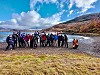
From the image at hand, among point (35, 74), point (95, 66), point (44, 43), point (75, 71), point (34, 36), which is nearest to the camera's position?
point (35, 74)

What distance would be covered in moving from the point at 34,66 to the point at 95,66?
5774mm

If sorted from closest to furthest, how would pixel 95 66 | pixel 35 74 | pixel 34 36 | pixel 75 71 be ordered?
pixel 35 74
pixel 75 71
pixel 95 66
pixel 34 36

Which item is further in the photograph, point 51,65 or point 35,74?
point 51,65

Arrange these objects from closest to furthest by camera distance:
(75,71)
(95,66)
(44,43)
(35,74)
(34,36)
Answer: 1. (35,74)
2. (75,71)
3. (95,66)
4. (34,36)
5. (44,43)

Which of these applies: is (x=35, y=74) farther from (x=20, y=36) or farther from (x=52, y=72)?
(x=20, y=36)

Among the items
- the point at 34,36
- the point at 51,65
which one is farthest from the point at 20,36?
the point at 51,65

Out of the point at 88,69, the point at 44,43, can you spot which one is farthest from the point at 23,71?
the point at 44,43

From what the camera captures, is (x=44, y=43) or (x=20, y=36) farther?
(x=44, y=43)

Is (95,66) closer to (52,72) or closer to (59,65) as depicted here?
(59,65)

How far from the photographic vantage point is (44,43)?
143 ft

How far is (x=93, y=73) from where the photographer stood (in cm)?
1858

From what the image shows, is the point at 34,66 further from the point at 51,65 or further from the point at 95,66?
the point at 95,66

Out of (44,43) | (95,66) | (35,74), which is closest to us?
(35,74)

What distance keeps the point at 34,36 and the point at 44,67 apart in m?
22.4
